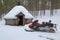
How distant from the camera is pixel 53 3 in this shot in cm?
4731

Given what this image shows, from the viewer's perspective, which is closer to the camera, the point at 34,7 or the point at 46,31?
the point at 46,31

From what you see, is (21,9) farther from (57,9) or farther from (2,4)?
(57,9)

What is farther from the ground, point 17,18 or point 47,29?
point 17,18

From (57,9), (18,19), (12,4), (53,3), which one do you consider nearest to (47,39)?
(18,19)

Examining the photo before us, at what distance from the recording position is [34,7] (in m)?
50.2


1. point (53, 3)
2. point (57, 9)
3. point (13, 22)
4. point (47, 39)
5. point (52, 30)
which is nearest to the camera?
point (47, 39)

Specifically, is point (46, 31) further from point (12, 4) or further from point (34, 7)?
point (34, 7)

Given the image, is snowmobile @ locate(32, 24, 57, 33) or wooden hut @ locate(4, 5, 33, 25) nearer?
snowmobile @ locate(32, 24, 57, 33)

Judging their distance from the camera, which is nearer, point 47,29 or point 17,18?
point 47,29

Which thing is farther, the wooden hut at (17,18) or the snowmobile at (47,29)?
the wooden hut at (17,18)

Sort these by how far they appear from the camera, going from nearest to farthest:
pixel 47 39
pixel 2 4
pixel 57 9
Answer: pixel 47 39 < pixel 2 4 < pixel 57 9

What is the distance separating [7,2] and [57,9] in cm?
1371

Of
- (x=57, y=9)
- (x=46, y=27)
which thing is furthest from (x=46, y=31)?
(x=57, y=9)

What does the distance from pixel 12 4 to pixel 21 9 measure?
64.0 ft
